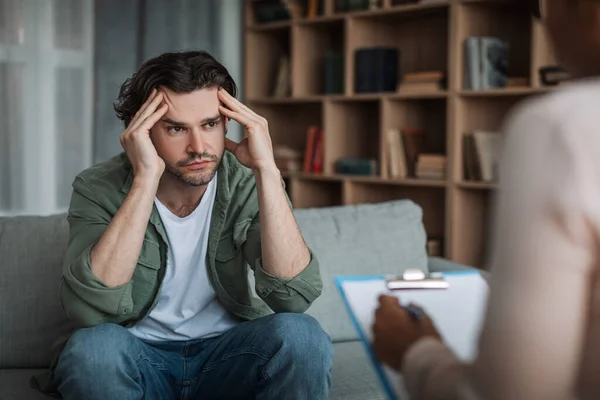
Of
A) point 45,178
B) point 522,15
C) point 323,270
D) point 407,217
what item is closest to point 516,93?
point 522,15

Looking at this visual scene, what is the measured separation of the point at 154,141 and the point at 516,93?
2.00 m

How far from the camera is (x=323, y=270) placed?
2.18 m

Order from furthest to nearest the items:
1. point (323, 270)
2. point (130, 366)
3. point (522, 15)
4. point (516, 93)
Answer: point (522, 15) < point (516, 93) < point (323, 270) < point (130, 366)

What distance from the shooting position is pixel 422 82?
369 centimetres

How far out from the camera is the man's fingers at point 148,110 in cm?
177

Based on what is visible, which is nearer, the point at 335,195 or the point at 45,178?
the point at 45,178

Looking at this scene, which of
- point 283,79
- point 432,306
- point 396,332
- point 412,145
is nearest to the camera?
point 396,332

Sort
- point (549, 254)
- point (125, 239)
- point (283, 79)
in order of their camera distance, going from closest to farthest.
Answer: point (549, 254)
point (125, 239)
point (283, 79)

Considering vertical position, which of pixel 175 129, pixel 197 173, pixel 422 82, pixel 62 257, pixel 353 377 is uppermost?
pixel 422 82

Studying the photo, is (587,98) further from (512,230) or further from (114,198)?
(114,198)

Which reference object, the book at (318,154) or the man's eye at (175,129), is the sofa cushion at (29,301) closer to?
the man's eye at (175,129)

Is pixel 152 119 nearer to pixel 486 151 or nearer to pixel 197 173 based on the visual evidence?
pixel 197 173

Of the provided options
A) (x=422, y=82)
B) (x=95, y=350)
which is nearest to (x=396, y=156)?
(x=422, y=82)

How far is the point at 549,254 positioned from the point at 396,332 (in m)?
0.29
